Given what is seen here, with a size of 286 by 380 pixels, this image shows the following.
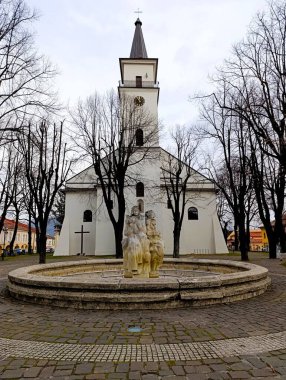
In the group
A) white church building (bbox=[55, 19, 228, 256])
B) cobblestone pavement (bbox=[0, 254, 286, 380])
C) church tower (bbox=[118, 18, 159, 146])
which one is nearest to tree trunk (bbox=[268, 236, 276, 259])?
white church building (bbox=[55, 19, 228, 256])

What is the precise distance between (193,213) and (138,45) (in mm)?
20726

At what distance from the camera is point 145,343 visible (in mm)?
4617

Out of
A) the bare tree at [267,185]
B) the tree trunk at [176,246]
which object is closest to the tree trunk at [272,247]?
the bare tree at [267,185]

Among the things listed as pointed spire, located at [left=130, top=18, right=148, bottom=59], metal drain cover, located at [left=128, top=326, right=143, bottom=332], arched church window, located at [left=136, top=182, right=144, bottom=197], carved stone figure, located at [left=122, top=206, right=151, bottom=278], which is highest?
pointed spire, located at [left=130, top=18, right=148, bottom=59]

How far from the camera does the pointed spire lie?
35.2 meters

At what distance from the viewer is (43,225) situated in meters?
20.2

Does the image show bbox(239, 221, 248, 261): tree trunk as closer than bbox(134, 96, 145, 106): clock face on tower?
Yes

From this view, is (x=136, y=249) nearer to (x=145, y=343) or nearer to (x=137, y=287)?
(x=137, y=287)

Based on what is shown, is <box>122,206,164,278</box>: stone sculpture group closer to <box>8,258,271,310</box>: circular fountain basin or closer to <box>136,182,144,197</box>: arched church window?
<box>8,258,271,310</box>: circular fountain basin

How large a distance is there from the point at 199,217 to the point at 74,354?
3088 cm

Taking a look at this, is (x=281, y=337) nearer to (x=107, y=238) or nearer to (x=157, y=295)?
(x=157, y=295)

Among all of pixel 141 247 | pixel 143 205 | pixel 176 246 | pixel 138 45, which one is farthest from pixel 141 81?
pixel 141 247

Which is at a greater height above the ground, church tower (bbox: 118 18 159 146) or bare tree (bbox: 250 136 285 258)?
church tower (bbox: 118 18 159 146)

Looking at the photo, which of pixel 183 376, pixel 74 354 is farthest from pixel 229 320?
pixel 74 354
